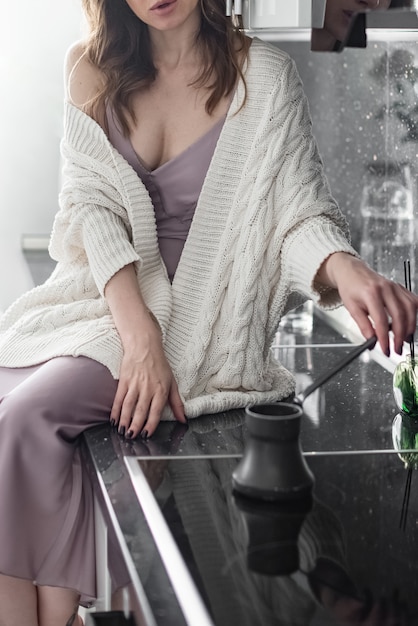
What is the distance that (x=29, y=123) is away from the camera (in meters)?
3.72

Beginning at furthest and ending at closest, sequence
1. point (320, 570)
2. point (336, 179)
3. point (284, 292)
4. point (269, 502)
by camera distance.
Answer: point (336, 179), point (284, 292), point (269, 502), point (320, 570)

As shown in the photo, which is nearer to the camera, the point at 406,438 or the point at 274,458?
the point at 274,458

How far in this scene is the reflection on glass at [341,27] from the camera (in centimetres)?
131

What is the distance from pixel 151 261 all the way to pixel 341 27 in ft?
2.10

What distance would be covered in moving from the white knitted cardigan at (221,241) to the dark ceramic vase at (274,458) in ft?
1.73

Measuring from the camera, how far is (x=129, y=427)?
5.32ft

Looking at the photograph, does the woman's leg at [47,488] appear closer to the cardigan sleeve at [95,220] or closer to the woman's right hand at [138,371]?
the woman's right hand at [138,371]

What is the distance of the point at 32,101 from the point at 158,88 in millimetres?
1921

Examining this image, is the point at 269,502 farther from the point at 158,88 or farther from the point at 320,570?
the point at 158,88

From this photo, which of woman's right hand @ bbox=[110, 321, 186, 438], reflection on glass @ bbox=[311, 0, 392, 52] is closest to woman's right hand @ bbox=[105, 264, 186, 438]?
woman's right hand @ bbox=[110, 321, 186, 438]

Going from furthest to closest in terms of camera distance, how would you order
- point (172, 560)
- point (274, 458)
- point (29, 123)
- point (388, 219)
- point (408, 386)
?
point (29, 123)
point (388, 219)
point (408, 386)
point (274, 458)
point (172, 560)

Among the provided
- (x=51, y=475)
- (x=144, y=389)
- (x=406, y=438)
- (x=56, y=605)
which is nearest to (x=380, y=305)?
(x=406, y=438)

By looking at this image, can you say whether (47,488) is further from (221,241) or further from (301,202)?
(301,202)

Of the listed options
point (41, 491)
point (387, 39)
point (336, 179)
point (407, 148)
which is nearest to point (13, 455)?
point (41, 491)
